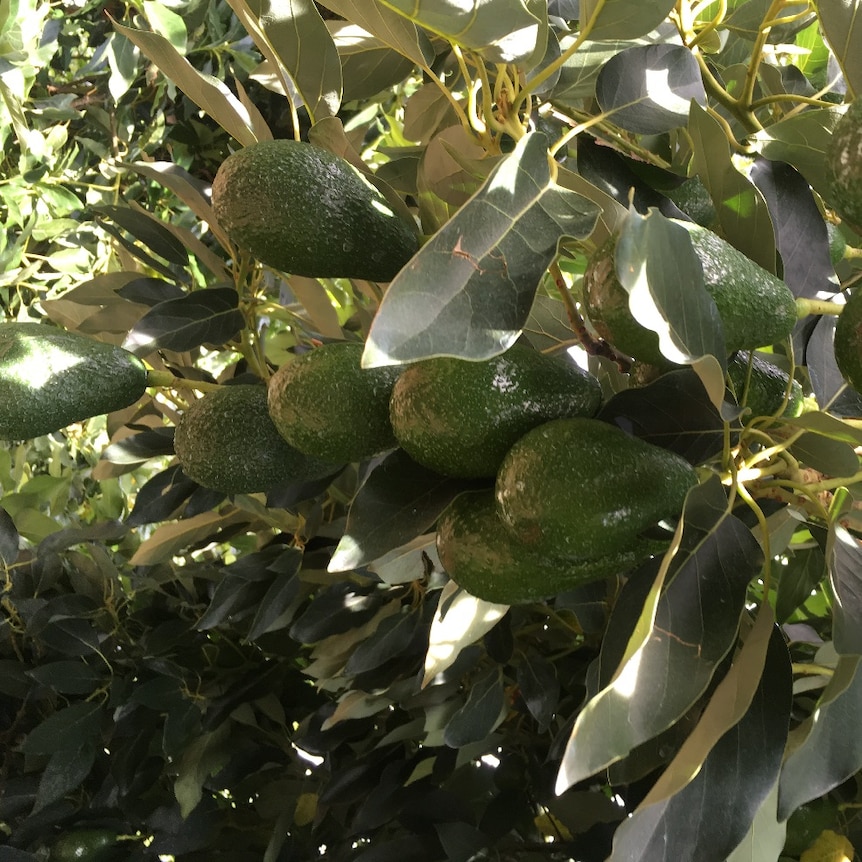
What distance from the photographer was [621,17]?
445 millimetres

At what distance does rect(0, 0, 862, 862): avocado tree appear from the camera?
1.22 feet

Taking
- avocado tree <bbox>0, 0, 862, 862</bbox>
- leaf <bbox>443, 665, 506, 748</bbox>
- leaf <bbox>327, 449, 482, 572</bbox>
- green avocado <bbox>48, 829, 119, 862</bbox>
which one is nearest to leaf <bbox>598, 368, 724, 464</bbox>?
avocado tree <bbox>0, 0, 862, 862</bbox>

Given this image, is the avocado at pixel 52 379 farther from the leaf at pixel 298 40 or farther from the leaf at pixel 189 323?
the leaf at pixel 298 40

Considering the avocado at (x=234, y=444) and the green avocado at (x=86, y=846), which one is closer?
the avocado at (x=234, y=444)

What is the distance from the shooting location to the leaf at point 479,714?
2.29 ft

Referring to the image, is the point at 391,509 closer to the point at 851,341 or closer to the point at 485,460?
the point at 485,460

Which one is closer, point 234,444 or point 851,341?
point 851,341

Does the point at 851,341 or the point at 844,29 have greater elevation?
the point at 844,29

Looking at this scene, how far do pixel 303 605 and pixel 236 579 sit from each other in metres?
0.12

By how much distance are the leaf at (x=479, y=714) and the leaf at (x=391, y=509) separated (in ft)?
1.02

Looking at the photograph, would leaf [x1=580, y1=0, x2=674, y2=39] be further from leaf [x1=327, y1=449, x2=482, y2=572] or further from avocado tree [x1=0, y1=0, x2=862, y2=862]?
leaf [x1=327, y1=449, x2=482, y2=572]

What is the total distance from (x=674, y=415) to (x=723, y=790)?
18cm

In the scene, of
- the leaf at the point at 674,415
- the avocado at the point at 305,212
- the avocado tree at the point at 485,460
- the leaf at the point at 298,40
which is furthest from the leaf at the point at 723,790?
the leaf at the point at 298,40


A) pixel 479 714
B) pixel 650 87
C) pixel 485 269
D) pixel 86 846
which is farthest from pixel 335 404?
pixel 86 846
